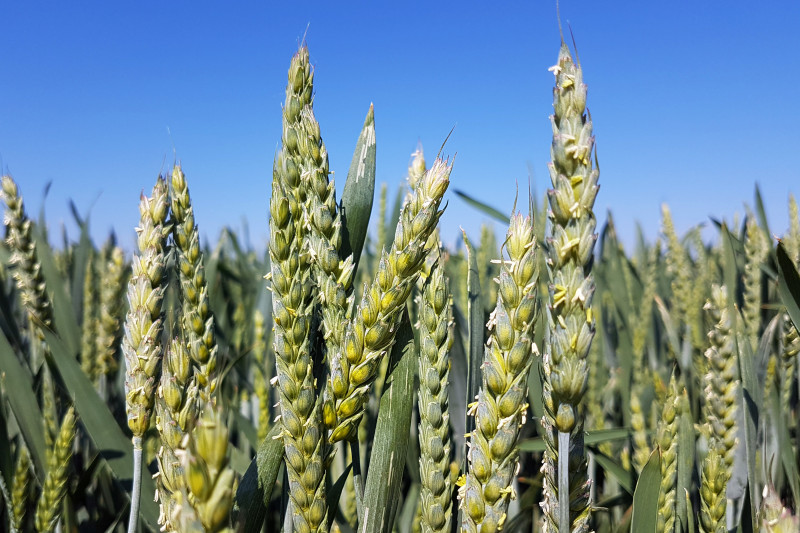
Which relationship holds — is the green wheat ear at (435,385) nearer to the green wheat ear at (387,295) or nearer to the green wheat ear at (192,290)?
the green wheat ear at (387,295)

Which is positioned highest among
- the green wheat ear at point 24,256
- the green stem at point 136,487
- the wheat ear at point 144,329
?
the green wheat ear at point 24,256

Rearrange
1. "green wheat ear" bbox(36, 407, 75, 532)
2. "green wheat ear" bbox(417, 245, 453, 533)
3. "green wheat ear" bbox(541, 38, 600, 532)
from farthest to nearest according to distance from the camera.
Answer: "green wheat ear" bbox(36, 407, 75, 532)
"green wheat ear" bbox(417, 245, 453, 533)
"green wheat ear" bbox(541, 38, 600, 532)

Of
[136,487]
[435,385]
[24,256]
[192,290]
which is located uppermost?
[24,256]

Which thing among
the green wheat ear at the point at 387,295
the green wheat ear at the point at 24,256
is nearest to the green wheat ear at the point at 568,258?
the green wheat ear at the point at 387,295

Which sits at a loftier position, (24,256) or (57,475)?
(24,256)

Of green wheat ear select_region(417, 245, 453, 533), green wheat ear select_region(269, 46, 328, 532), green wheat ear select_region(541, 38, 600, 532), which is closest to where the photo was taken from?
green wheat ear select_region(541, 38, 600, 532)

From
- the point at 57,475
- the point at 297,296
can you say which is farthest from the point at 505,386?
the point at 57,475

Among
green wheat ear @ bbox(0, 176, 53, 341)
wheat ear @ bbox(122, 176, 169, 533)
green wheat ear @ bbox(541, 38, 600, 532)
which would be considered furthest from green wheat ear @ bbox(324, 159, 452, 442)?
green wheat ear @ bbox(0, 176, 53, 341)

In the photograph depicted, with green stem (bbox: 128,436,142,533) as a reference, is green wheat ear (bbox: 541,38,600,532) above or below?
above

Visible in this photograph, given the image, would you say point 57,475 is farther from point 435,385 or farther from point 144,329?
point 435,385

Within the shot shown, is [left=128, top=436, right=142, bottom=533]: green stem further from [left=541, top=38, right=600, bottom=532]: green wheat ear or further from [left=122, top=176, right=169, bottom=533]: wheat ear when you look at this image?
[left=541, top=38, right=600, bottom=532]: green wheat ear

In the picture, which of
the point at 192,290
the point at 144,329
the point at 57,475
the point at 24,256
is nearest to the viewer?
the point at 144,329

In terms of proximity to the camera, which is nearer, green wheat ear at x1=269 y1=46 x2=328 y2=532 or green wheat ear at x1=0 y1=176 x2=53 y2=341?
green wheat ear at x1=269 y1=46 x2=328 y2=532

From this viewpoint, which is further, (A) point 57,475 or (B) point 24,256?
(B) point 24,256
